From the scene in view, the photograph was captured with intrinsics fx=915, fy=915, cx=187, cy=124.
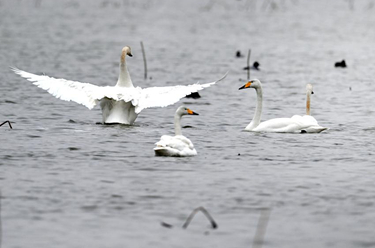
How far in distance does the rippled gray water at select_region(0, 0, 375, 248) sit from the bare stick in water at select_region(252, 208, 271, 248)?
0.07m

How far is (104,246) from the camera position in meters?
8.09

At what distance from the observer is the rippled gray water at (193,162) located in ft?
28.6

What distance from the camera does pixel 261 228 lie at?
8664 millimetres

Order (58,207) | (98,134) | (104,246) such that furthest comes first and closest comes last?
(98,134), (58,207), (104,246)

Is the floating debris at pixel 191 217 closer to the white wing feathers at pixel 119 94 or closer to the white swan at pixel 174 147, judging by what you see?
the white swan at pixel 174 147

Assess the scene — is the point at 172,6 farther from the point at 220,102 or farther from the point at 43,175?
the point at 43,175

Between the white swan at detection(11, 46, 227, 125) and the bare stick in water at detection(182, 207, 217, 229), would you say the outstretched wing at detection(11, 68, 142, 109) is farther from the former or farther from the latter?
the bare stick in water at detection(182, 207, 217, 229)

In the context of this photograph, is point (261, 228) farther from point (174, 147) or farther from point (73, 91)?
point (73, 91)

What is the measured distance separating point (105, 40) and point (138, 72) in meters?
11.8

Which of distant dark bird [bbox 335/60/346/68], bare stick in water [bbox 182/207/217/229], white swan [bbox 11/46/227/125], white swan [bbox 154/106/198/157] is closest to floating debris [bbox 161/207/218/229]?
bare stick in water [bbox 182/207/217/229]

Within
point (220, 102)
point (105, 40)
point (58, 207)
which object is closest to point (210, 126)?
point (220, 102)

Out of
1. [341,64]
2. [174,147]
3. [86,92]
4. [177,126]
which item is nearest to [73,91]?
[86,92]

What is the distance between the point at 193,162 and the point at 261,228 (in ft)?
11.8

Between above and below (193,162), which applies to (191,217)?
below
